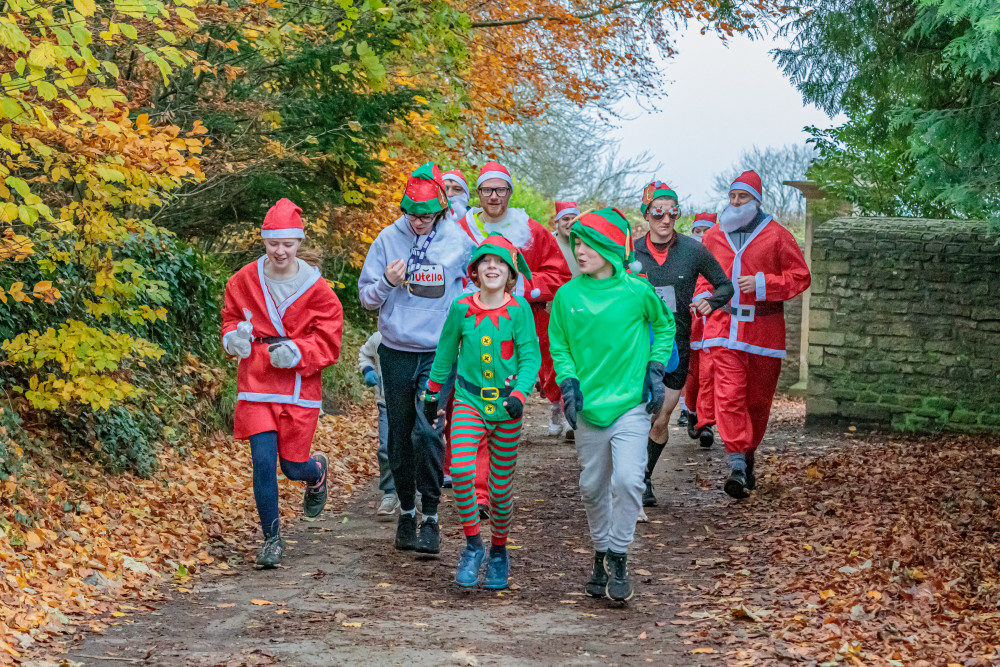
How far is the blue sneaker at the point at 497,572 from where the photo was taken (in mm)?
6301

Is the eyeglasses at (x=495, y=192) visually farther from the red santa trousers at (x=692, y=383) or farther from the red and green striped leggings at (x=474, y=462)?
the red santa trousers at (x=692, y=383)

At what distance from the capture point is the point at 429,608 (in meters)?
5.86

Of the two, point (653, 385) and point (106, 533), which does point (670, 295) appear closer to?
point (653, 385)

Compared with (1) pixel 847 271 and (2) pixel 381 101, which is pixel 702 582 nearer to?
(2) pixel 381 101

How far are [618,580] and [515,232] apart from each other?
3.34 meters

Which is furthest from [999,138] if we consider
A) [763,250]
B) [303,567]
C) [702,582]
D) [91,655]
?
[91,655]

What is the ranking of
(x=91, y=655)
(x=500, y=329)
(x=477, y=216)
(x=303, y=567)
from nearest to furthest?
(x=91, y=655)
(x=500, y=329)
(x=303, y=567)
(x=477, y=216)

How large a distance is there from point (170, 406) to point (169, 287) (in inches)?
39.1

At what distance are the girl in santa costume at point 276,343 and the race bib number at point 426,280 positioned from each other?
0.55 metres

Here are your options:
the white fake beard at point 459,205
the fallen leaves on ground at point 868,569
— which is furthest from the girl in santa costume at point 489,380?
the white fake beard at point 459,205

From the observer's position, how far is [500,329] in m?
6.30

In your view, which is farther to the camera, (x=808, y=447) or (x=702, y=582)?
(x=808, y=447)

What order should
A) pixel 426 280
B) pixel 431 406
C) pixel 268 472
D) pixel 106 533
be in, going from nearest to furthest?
pixel 431 406 → pixel 268 472 → pixel 106 533 → pixel 426 280

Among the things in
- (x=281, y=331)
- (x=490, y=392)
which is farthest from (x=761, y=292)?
(x=281, y=331)
